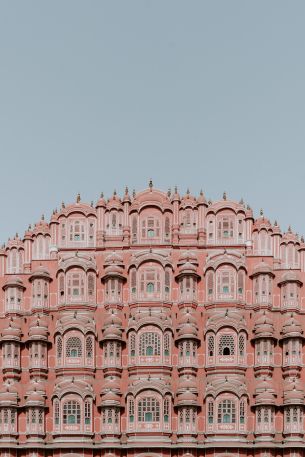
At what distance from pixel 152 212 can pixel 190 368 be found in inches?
433

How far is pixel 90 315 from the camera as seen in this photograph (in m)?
66.3

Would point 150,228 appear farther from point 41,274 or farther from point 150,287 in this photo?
point 41,274

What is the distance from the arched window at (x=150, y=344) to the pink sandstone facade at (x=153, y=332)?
0.09 m

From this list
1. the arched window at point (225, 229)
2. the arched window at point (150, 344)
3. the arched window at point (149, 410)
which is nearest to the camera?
the arched window at point (149, 410)

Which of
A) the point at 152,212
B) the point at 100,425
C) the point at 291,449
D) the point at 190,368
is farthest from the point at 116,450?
the point at 152,212

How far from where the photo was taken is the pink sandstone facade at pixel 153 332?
63438mm

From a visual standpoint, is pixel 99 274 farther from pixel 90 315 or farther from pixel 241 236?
pixel 241 236

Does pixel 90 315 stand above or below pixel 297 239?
below

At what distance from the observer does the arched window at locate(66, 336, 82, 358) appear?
214 ft

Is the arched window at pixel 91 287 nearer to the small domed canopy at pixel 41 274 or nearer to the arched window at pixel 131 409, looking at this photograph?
the small domed canopy at pixel 41 274

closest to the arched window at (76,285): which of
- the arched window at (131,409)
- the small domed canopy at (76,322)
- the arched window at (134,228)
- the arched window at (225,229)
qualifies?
the small domed canopy at (76,322)

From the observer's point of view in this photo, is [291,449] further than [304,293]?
No

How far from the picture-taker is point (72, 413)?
64.1 meters

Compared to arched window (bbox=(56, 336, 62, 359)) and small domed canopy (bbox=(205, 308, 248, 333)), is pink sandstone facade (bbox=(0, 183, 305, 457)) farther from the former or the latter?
arched window (bbox=(56, 336, 62, 359))
